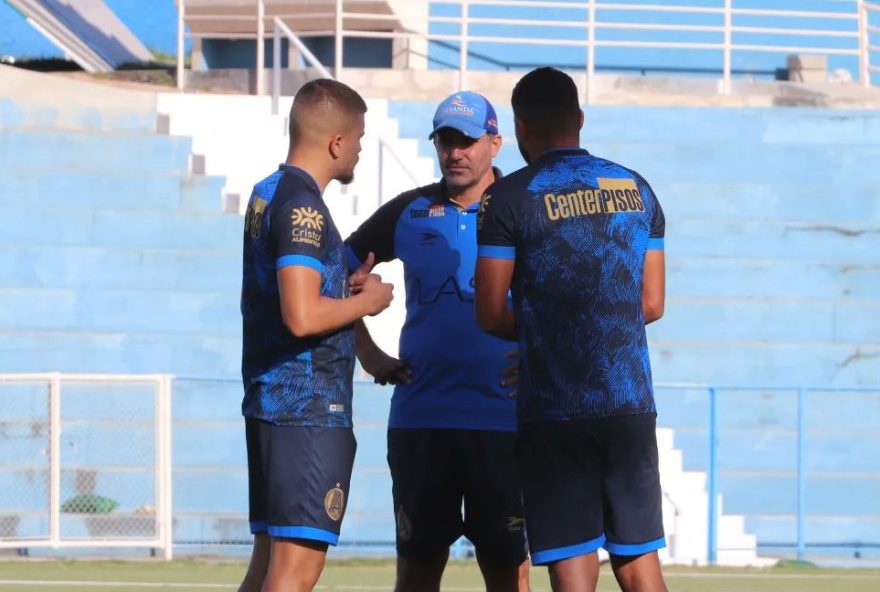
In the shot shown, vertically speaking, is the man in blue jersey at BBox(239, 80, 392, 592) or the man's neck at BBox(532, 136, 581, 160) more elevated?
the man's neck at BBox(532, 136, 581, 160)

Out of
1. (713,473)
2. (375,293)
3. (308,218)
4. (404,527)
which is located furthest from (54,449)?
(308,218)

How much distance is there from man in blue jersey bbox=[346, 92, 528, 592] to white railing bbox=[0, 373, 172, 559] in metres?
5.52

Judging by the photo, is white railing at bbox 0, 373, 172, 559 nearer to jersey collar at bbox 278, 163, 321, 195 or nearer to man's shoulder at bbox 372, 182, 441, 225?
man's shoulder at bbox 372, 182, 441, 225

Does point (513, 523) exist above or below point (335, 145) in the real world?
below

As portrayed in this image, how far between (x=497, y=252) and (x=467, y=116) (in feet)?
3.10

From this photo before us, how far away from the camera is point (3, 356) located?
12.8 metres

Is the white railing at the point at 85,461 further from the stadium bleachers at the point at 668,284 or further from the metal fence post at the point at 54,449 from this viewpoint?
the stadium bleachers at the point at 668,284

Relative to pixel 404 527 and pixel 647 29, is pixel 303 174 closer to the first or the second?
pixel 404 527

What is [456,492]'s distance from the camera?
5562mm

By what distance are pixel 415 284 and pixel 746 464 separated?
7149mm

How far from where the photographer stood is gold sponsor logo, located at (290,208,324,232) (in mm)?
4801

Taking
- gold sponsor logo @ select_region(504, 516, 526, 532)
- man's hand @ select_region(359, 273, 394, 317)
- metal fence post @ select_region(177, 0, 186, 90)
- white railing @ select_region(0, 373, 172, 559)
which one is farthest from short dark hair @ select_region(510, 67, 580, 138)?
metal fence post @ select_region(177, 0, 186, 90)

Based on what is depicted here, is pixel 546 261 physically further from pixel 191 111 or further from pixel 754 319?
pixel 191 111

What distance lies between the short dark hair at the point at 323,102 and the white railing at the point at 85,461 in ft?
20.0
